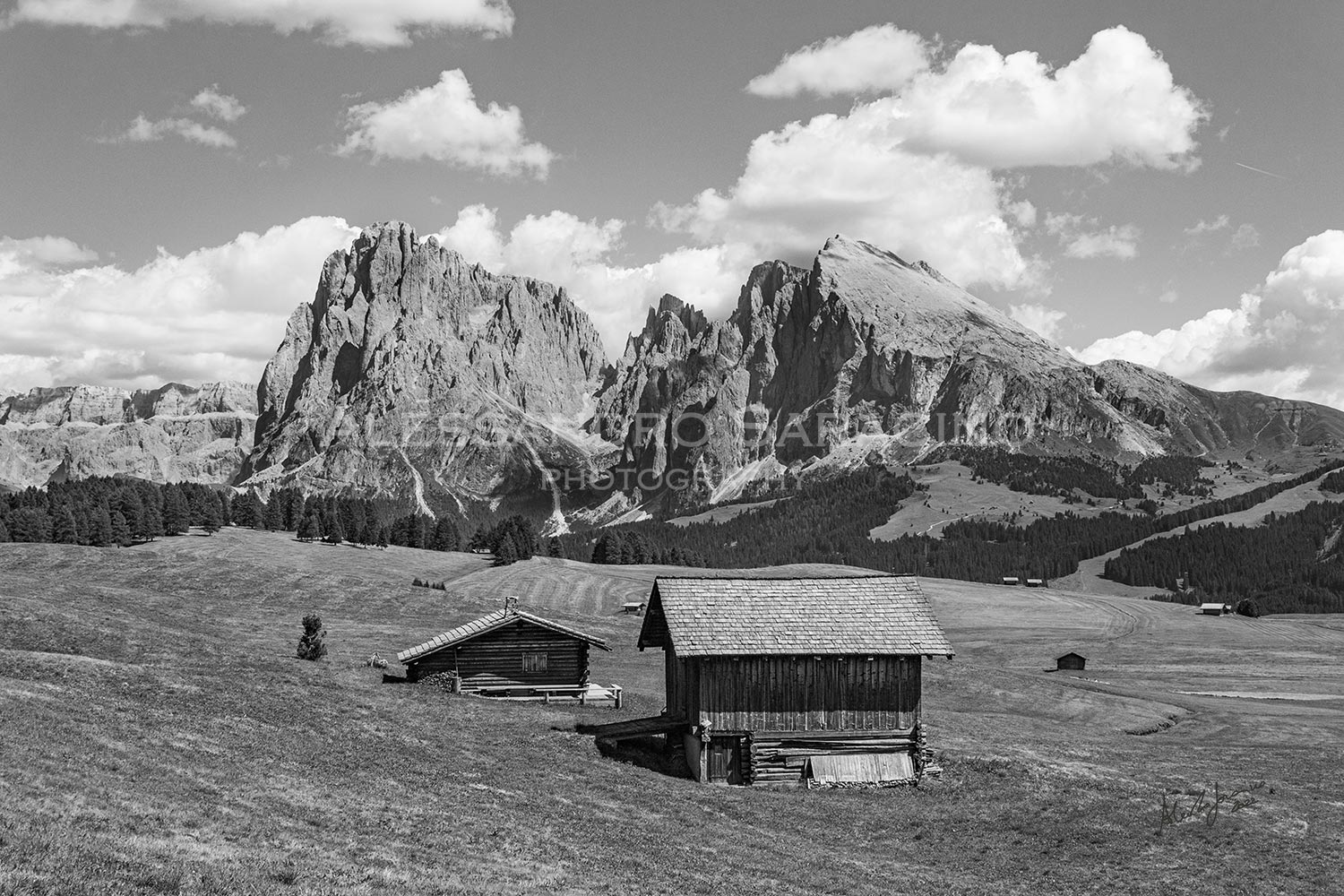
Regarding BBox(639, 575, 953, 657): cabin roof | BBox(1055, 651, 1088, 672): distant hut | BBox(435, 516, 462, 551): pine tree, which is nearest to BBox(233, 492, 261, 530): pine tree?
BBox(435, 516, 462, 551): pine tree

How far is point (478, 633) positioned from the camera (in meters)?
55.1

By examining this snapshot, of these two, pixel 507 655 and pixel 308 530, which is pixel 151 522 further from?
pixel 507 655

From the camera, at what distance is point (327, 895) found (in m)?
18.0

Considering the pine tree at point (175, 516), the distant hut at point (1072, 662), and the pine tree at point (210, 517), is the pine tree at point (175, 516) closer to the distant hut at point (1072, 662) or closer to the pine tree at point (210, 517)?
the pine tree at point (210, 517)

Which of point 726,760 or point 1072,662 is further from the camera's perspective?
point 1072,662

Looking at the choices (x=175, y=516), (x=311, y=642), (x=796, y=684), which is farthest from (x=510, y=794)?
(x=175, y=516)

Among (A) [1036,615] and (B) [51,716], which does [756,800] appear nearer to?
(B) [51,716]

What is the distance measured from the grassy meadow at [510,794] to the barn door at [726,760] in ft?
7.03

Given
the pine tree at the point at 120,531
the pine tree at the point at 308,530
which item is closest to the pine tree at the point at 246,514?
the pine tree at the point at 308,530

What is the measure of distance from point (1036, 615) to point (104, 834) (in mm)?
142768

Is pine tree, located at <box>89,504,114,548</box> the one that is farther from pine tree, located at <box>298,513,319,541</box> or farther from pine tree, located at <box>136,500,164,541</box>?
pine tree, located at <box>298,513,319,541</box>

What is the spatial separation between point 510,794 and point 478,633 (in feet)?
78.5

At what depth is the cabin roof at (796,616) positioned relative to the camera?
4172cm

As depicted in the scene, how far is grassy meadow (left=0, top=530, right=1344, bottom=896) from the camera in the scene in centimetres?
2122
